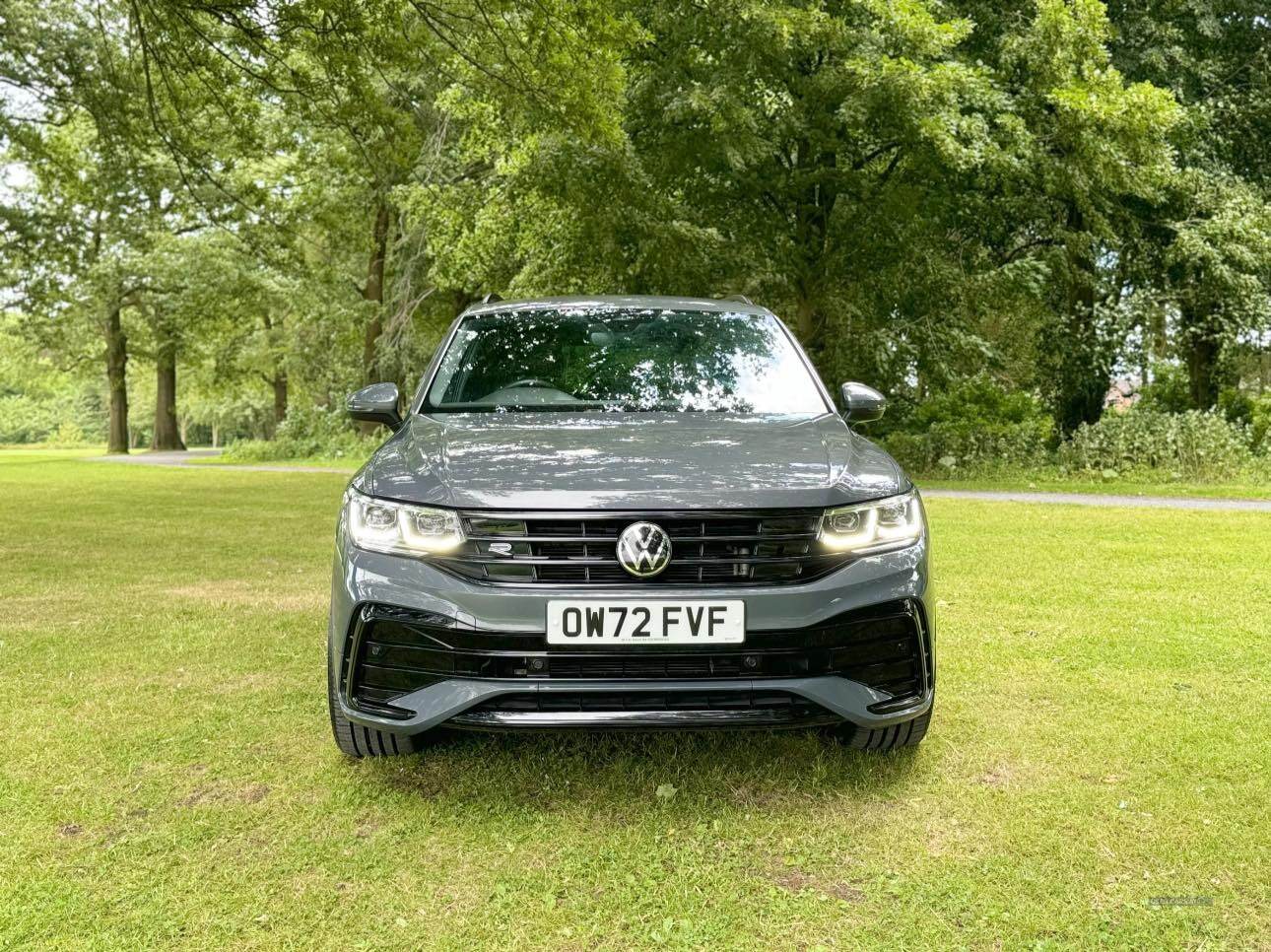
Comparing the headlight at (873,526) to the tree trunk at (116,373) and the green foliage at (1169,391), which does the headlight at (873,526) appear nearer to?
the green foliage at (1169,391)

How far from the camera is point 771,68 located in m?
14.1

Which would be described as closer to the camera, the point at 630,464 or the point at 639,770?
the point at 630,464

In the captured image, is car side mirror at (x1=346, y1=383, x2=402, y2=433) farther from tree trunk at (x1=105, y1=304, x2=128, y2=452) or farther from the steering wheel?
tree trunk at (x1=105, y1=304, x2=128, y2=452)

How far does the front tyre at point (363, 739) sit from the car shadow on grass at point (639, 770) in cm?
10

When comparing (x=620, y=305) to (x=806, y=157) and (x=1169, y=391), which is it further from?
(x=1169, y=391)

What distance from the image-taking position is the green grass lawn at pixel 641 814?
2.36 m

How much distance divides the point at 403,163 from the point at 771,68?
230 inches

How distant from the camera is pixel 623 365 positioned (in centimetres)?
408

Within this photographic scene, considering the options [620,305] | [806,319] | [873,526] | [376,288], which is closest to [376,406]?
[620,305]

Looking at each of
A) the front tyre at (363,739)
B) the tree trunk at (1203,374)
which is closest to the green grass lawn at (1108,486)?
the tree trunk at (1203,374)

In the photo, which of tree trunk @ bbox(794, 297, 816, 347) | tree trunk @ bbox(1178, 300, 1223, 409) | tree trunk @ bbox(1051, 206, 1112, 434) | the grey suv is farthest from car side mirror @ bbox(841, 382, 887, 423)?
tree trunk @ bbox(1178, 300, 1223, 409)

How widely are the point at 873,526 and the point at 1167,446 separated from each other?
13276 millimetres

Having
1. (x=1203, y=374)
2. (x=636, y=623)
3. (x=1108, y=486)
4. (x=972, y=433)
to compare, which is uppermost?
(x=1203, y=374)

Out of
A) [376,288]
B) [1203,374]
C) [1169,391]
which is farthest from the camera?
[376,288]
